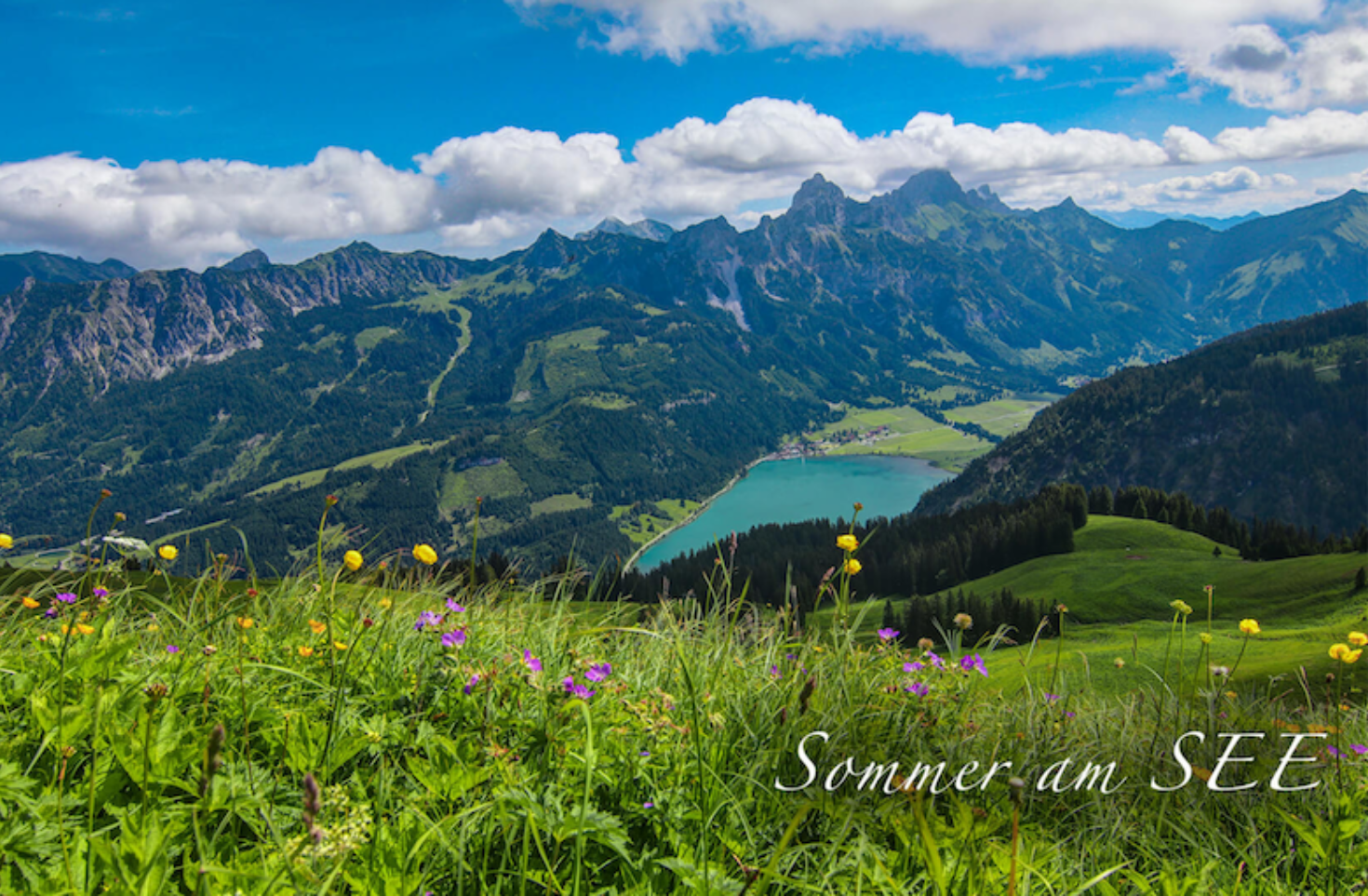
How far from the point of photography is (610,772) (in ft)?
9.81

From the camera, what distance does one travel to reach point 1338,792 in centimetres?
350

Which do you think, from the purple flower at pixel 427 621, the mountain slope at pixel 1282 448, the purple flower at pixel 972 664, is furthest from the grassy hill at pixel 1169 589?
the mountain slope at pixel 1282 448

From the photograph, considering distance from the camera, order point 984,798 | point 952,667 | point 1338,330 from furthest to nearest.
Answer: point 1338,330 < point 952,667 < point 984,798

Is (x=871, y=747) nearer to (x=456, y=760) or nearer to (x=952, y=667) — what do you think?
(x=952, y=667)

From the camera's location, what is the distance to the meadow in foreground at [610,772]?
240cm

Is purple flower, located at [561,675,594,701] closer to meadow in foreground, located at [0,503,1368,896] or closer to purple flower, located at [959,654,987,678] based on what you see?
meadow in foreground, located at [0,503,1368,896]

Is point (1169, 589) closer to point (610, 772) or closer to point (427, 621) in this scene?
point (610, 772)

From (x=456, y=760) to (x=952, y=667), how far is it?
304 centimetres

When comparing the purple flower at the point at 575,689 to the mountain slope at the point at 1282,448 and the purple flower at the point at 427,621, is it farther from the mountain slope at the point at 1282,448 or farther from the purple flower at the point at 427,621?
the mountain slope at the point at 1282,448

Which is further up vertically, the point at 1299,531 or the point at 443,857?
the point at 443,857

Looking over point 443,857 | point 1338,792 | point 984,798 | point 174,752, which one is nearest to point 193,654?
point 174,752

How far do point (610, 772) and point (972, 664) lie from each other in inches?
97.5

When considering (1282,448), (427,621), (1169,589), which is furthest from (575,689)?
(1282,448)

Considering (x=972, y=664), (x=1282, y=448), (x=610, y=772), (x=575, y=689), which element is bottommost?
(x=1282, y=448)
